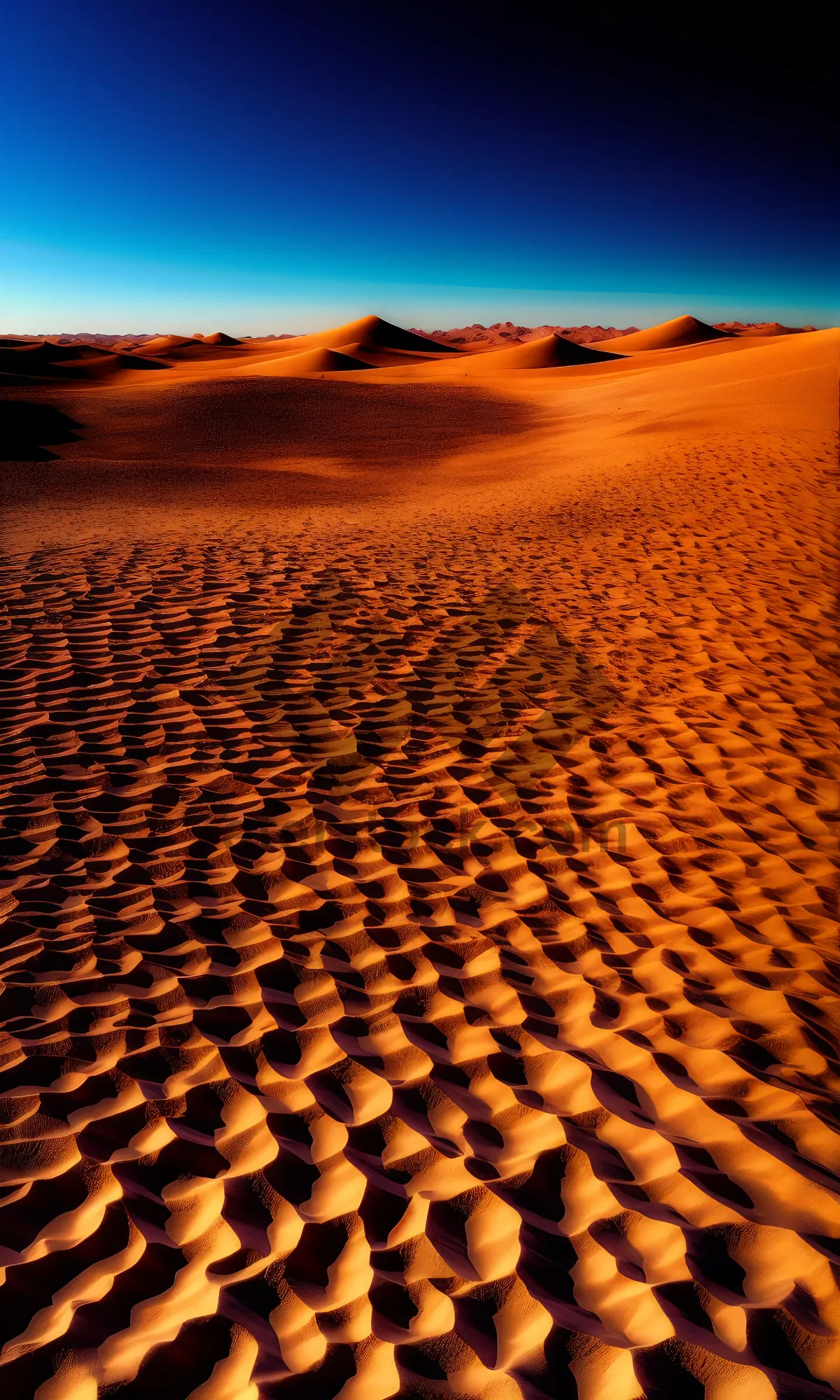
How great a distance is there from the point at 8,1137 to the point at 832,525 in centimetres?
906

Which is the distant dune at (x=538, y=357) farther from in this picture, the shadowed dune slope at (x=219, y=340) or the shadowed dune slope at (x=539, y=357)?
the shadowed dune slope at (x=219, y=340)

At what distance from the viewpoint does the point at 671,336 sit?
7562 cm

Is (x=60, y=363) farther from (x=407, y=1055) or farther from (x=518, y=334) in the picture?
(x=518, y=334)

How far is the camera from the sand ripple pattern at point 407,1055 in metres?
1.91

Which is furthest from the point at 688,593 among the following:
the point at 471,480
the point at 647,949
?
the point at 471,480

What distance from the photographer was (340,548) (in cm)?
968

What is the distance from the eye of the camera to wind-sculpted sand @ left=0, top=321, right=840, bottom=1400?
6.36ft

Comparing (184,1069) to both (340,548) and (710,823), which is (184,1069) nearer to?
(710,823)

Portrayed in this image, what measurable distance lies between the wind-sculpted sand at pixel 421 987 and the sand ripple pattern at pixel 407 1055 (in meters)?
0.01

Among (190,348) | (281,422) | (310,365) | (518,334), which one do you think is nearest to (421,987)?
(281,422)

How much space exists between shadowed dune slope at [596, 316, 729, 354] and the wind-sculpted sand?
74846 millimetres

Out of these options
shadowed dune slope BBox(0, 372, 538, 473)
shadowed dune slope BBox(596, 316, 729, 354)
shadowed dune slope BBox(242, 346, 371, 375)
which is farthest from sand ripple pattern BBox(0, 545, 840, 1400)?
shadowed dune slope BBox(596, 316, 729, 354)

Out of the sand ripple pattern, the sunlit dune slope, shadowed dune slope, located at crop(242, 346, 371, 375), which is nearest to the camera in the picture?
the sand ripple pattern

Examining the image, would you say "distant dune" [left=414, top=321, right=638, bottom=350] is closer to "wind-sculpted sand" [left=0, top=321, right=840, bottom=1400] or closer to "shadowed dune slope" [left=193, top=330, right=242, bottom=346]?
"shadowed dune slope" [left=193, top=330, right=242, bottom=346]
